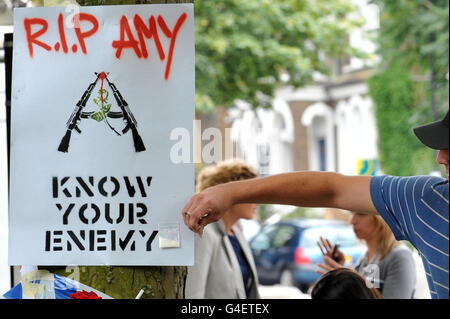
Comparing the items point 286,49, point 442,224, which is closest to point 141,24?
point 442,224

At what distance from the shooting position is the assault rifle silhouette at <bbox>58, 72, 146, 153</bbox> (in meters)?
2.31

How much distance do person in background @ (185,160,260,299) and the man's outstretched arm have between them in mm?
1604

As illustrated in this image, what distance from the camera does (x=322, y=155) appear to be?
27.0 m

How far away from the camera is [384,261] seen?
13.3 ft

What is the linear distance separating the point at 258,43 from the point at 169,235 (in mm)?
12894

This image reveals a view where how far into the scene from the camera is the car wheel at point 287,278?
40.1ft

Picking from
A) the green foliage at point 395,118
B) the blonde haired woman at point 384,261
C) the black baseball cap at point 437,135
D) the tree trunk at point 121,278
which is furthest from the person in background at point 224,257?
the green foliage at point 395,118

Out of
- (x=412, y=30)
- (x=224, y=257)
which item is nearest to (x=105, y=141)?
(x=224, y=257)

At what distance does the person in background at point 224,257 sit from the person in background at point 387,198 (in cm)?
162

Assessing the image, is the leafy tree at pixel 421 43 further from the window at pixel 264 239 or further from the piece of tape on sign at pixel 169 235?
the piece of tape on sign at pixel 169 235

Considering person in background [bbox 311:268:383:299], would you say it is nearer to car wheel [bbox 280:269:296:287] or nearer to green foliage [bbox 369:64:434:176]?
car wheel [bbox 280:269:296:287]

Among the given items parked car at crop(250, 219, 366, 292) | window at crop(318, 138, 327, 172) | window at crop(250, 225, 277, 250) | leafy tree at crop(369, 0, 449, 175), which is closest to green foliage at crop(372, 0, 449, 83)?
leafy tree at crop(369, 0, 449, 175)

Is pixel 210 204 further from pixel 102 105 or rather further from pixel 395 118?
pixel 395 118

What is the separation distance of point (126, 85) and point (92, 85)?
107 millimetres
